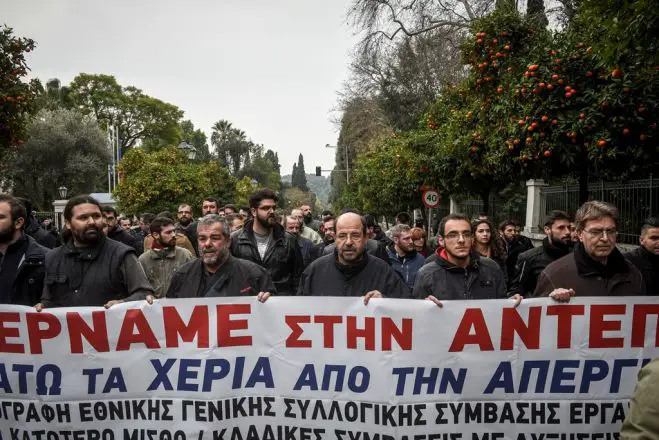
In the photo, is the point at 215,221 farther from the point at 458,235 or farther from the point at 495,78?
the point at 495,78

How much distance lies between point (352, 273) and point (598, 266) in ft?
5.02

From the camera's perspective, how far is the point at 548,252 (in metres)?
5.59

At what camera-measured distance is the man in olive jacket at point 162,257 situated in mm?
6406

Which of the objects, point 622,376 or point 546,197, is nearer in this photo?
point 622,376

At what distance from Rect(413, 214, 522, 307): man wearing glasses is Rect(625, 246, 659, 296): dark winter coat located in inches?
68.6

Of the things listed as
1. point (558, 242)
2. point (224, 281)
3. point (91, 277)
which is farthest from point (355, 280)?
point (558, 242)

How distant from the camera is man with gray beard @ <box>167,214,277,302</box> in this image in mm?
4129

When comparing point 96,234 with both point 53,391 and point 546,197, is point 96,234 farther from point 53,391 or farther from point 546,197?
point 546,197

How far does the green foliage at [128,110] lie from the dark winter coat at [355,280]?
67.7 metres

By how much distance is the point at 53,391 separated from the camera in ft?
12.3

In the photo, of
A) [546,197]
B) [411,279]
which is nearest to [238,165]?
[546,197]

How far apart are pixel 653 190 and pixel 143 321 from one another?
8.73m

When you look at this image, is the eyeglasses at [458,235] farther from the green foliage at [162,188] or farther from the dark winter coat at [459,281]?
the green foliage at [162,188]

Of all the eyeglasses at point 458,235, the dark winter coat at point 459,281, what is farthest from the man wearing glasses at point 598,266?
the eyeglasses at point 458,235
